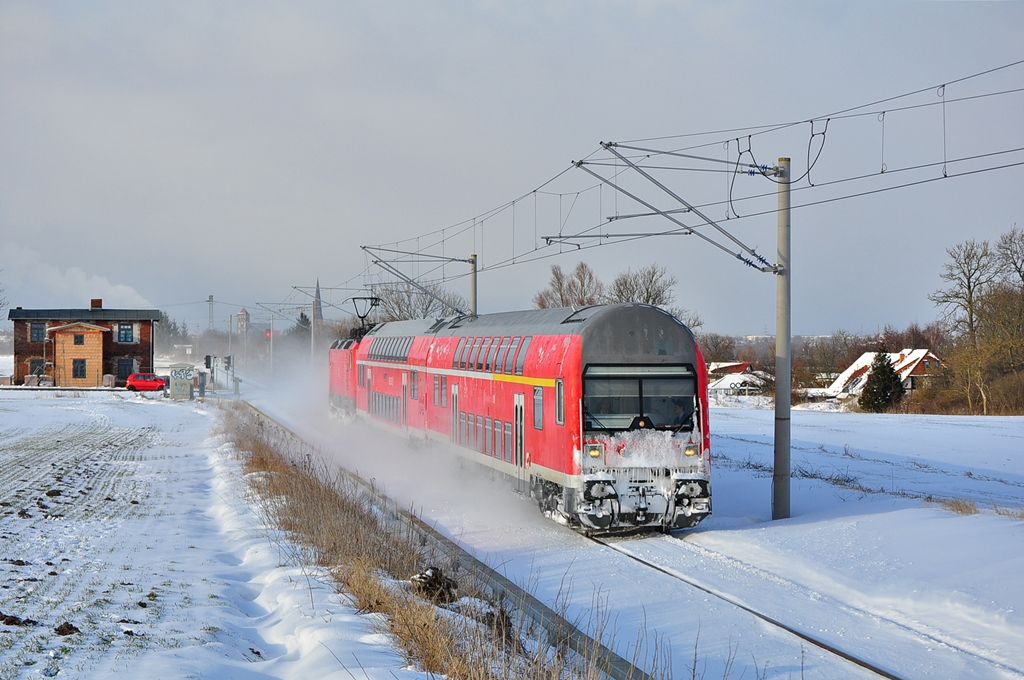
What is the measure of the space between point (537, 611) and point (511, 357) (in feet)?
25.3

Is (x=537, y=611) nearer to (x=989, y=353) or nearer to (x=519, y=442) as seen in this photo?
(x=519, y=442)

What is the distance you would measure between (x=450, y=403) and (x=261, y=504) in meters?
5.61

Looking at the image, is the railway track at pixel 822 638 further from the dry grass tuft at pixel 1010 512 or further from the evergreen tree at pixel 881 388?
the evergreen tree at pixel 881 388

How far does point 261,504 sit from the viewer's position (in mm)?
15383

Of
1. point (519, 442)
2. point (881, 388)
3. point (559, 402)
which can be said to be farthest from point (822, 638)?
point (881, 388)

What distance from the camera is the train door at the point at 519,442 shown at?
1548 centimetres

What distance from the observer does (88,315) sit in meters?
64.8

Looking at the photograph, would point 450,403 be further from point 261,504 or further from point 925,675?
point 925,675

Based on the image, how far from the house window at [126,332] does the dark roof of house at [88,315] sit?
0.72 m

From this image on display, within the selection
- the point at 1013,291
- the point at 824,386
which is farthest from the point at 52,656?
the point at 824,386

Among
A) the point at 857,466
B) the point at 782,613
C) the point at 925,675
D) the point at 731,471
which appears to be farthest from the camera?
the point at 857,466

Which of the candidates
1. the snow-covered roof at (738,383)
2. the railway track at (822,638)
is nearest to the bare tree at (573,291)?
Answer: the snow-covered roof at (738,383)

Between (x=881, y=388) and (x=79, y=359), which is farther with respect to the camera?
(x=79, y=359)

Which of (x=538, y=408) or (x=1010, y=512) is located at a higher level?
(x=538, y=408)
